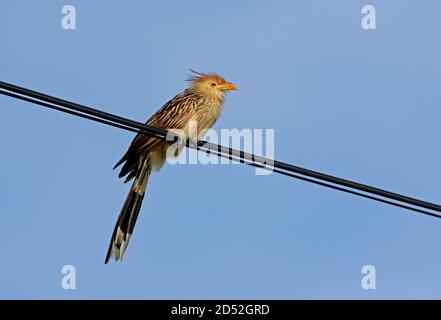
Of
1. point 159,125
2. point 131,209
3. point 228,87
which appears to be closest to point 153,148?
point 159,125

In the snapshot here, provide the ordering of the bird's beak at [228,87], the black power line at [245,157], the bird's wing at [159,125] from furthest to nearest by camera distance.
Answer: the bird's beak at [228,87], the bird's wing at [159,125], the black power line at [245,157]

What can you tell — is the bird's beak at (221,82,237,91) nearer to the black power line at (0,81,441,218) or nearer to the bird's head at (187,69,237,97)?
the bird's head at (187,69,237,97)

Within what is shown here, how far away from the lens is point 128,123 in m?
5.51

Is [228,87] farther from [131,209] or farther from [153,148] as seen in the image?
[131,209]

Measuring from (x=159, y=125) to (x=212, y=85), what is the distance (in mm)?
956

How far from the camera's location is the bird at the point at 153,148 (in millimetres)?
8781

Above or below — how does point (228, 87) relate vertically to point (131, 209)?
above

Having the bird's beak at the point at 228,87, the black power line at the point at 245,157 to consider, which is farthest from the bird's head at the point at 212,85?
the black power line at the point at 245,157

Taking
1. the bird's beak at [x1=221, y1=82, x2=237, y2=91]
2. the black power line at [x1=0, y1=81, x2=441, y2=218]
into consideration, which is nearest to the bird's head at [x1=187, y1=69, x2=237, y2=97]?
the bird's beak at [x1=221, y1=82, x2=237, y2=91]

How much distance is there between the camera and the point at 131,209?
9.04m

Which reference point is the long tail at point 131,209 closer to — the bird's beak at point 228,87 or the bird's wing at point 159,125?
the bird's wing at point 159,125

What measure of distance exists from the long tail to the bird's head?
1189 millimetres

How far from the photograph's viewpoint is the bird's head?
9430 mm
